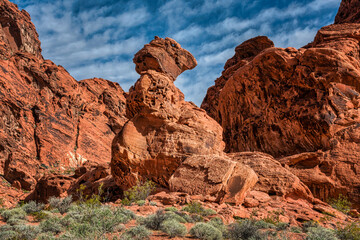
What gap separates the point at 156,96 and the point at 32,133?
39208mm

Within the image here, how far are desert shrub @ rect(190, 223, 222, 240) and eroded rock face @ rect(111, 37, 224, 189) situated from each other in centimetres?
732

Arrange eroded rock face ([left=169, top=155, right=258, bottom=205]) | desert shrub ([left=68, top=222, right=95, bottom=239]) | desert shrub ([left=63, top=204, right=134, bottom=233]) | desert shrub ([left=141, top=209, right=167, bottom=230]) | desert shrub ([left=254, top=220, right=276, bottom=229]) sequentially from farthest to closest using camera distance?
eroded rock face ([left=169, top=155, right=258, bottom=205]) < desert shrub ([left=254, top=220, right=276, bottom=229]) < desert shrub ([left=141, top=209, right=167, bottom=230]) < desert shrub ([left=63, top=204, right=134, bottom=233]) < desert shrub ([left=68, top=222, right=95, bottom=239])

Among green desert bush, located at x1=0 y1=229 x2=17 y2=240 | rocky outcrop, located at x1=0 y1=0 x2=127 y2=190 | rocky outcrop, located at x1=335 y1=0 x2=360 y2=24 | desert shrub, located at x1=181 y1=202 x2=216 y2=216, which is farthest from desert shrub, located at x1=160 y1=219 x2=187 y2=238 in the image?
rocky outcrop, located at x1=335 y1=0 x2=360 y2=24

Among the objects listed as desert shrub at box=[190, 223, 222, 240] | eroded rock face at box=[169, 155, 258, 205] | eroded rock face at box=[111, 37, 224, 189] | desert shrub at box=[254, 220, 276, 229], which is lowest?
desert shrub at box=[254, 220, 276, 229]

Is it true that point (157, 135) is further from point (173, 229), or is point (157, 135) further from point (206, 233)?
point (206, 233)

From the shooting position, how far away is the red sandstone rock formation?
18.3m

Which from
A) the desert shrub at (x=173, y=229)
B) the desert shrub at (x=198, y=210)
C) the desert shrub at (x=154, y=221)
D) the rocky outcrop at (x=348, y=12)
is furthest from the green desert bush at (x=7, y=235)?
the rocky outcrop at (x=348, y=12)

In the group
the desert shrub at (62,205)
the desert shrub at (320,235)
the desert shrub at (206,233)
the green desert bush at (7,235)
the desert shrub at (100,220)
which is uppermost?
the desert shrub at (62,205)

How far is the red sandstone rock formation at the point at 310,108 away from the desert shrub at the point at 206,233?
13.8 meters

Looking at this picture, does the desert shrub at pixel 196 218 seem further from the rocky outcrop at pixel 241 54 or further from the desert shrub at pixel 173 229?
the rocky outcrop at pixel 241 54

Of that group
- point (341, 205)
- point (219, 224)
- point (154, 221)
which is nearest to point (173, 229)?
point (154, 221)

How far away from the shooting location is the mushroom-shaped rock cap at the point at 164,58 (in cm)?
1880

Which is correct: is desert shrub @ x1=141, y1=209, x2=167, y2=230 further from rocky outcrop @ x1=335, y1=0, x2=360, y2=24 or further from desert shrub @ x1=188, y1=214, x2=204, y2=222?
rocky outcrop @ x1=335, y1=0, x2=360, y2=24

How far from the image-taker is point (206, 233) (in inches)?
262
